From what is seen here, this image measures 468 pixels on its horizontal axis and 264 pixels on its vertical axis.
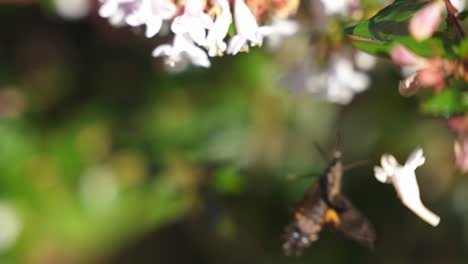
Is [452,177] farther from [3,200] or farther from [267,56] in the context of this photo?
[3,200]

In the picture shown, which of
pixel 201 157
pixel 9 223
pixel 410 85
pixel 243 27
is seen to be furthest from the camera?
pixel 9 223

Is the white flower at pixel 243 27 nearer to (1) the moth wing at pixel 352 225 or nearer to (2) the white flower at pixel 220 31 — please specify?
(2) the white flower at pixel 220 31

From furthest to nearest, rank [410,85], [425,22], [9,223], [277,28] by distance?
[9,223]
[277,28]
[410,85]
[425,22]

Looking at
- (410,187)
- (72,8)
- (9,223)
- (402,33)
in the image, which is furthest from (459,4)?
(9,223)

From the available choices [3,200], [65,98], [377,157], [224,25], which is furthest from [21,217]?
[224,25]

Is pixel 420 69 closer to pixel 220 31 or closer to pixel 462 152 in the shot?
pixel 462 152
